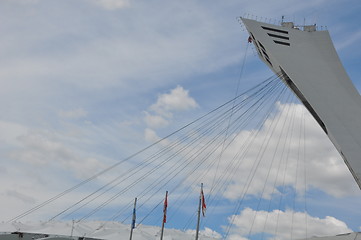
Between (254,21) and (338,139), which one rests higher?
(254,21)

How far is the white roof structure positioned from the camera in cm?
3120

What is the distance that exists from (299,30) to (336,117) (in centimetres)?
1003

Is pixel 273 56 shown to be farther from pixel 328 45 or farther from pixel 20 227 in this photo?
pixel 20 227

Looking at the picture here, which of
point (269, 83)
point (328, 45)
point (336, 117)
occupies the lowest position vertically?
point (336, 117)

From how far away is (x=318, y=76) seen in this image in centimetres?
3453

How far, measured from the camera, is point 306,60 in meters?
35.6

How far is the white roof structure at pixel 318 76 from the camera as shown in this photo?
3120 centimetres

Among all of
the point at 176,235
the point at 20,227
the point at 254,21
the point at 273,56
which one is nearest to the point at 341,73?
the point at 273,56

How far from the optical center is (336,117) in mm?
32156

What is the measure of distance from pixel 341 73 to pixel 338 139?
715 cm

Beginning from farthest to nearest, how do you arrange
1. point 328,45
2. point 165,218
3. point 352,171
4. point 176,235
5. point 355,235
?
point 176,235 < point 165,218 < point 328,45 < point 352,171 < point 355,235

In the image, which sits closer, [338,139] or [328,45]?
[338,139]

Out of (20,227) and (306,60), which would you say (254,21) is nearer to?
(306,60)

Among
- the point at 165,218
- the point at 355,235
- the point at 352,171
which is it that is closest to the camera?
the point at 355,235
